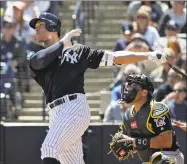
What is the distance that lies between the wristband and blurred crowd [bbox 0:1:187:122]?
325cm

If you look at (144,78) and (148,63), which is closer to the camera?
(144,78)

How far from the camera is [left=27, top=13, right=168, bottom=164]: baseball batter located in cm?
608

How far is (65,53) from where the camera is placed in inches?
245

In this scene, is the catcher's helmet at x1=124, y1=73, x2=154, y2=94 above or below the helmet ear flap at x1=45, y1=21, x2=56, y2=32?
below

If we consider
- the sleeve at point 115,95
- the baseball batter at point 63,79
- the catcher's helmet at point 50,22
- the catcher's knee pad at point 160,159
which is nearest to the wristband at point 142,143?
the catcher's knee pad at point 160,159

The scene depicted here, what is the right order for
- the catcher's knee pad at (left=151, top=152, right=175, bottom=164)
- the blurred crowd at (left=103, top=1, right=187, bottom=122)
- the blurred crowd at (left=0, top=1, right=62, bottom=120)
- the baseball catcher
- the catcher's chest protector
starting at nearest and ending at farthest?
the catcher's knee pad at (left=151, top=152, right=175, bottom=164) → the baseball catcher → the catcher's chest protector → the blurred crowd at (left=103, top=1, right=187, bottom=122) → the blurred crowd at (left=0, top=1, right=62, bottom=120)

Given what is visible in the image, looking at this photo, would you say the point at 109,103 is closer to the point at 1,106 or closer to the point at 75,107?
the point at 1,106

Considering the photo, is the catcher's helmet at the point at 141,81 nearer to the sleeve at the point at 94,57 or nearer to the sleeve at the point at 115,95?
the sleeve at the point at 94,57

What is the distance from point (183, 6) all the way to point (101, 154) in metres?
3.16

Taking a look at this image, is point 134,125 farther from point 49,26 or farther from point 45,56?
Result: point 49,26

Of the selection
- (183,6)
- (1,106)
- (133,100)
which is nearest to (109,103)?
(1,106)

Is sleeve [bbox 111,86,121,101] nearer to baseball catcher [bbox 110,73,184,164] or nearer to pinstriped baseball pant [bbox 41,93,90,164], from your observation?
baseball catcher [bbox 110,73,184,164]

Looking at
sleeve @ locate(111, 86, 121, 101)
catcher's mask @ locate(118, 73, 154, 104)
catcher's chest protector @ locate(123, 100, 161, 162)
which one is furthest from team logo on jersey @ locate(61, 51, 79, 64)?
sleeve @ locate(111, 86, 121, 101)

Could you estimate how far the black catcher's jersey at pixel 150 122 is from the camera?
616 cm
